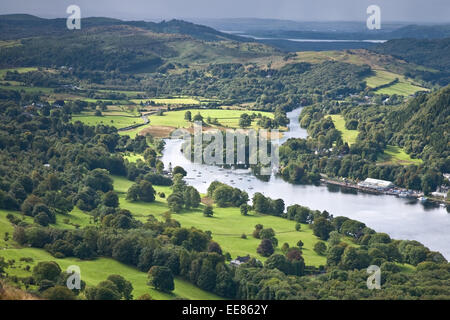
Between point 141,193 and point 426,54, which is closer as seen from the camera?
point 141,193

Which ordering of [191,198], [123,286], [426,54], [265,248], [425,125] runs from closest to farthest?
[123,286]
[265,248]
[191,198]
[425,125]
[426,54]

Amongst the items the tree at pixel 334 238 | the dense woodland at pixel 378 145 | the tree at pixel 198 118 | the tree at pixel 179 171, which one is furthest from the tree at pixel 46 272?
the tree at pixel 198 118

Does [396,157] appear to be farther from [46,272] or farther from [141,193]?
[46,272]

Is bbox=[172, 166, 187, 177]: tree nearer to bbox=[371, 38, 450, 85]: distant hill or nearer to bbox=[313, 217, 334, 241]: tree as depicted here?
bbox=[313, 217, 334, 241]: tree

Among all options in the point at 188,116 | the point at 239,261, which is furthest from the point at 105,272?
the point at 188,116

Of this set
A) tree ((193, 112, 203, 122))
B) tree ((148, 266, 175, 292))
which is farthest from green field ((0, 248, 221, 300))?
tree ((193, 112, 203, 122))

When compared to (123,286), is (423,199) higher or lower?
lower
